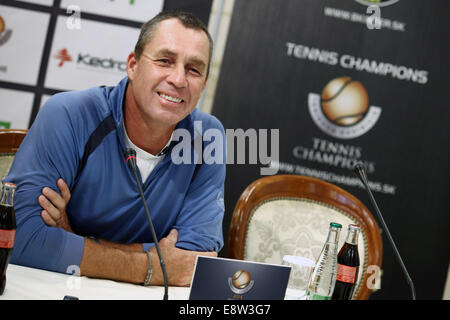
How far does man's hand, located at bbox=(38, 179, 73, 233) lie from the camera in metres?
1.43

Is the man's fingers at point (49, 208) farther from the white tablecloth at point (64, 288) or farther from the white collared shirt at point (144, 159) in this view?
the white collared shirt at point (144, 159)

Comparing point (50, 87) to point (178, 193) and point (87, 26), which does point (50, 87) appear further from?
point (178, 193)

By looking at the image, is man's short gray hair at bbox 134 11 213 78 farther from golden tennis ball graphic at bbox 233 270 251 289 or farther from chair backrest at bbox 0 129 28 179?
golden tennis ball graphic at bbox 233 270 251 289

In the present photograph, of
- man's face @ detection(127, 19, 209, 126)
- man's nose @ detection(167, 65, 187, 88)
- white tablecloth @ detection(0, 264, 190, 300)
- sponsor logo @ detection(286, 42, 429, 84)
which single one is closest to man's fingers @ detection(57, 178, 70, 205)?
white tablecloth @ detection(0, 264, 190, 300)

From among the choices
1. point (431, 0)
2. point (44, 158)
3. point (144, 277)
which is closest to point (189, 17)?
point (44, 158)

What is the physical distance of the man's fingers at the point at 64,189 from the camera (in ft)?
4.95

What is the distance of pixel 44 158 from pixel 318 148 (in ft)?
6.53

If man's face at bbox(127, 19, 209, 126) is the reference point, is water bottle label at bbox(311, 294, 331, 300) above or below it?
below

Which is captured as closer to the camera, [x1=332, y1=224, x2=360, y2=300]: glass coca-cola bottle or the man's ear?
[x1=332, y1=224, x2=360, y2=300]: glass coca-cola bottle

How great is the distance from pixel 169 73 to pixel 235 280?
899mm

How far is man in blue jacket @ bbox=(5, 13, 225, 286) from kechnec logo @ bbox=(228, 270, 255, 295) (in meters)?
0.39

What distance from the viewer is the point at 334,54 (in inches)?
123

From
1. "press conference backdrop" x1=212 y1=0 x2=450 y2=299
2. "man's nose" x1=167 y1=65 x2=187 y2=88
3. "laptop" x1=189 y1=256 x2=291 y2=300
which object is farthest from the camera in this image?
"press conference backdrop" x1=212 y1=0 x2=450 y2=299

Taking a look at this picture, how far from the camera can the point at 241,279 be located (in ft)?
3.62
